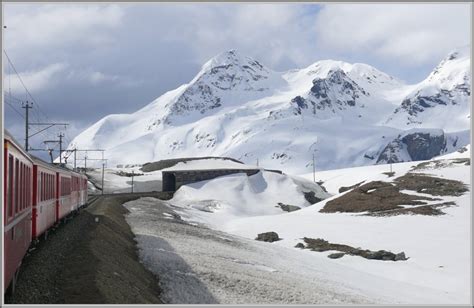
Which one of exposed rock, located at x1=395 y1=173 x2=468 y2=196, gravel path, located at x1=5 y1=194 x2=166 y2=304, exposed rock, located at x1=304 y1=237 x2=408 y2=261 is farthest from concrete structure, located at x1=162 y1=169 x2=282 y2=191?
gravel path, located at x1=5 y1=194 x2=166 y2=304

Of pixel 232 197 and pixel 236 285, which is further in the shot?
pixel 232 197

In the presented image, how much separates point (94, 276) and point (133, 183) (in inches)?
4963

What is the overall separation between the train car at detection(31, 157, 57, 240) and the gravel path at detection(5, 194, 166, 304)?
108 cm

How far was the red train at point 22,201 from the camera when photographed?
47.1ft

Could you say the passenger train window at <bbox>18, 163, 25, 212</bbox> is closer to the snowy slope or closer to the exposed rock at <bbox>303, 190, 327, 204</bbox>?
the snowy slope

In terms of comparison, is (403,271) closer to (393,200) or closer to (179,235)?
(179,235)

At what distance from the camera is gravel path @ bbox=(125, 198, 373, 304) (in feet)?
72.7

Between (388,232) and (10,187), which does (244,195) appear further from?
(10,187)

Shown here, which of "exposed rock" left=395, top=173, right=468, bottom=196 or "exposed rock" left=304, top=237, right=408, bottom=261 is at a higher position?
"exposed rock" left=395, top=173, right=468, bottom=196

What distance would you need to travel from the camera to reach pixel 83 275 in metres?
18.4

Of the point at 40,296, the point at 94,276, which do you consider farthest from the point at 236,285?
the point at 40,296

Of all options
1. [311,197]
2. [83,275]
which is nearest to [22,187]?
[83,275]

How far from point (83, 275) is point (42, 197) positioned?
7.40 metres

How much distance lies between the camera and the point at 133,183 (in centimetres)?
14238
